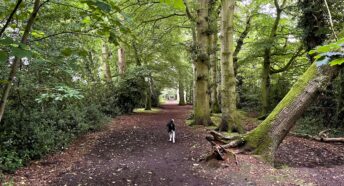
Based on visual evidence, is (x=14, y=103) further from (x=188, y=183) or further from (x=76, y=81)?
(x=188, y=183)

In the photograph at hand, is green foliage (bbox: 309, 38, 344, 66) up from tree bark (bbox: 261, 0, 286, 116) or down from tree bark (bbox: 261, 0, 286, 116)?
down

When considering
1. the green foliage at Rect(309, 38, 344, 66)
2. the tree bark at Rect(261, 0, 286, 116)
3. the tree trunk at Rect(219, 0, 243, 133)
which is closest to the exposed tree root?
the tree trunk at Rect(219, 0, 243, 133)

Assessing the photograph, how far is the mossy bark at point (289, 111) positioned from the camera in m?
6.56

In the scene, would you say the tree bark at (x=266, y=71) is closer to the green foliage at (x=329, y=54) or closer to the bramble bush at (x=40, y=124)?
the bramble bush at (x=40, y=124)

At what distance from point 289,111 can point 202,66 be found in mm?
6385

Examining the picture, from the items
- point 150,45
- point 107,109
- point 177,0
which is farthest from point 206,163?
point 150,45

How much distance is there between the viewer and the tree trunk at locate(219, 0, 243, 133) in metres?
10.6

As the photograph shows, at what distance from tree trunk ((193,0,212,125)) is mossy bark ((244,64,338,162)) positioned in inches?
227

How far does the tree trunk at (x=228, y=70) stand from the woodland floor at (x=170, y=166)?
1546 mm

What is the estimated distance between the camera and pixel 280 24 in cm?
1642

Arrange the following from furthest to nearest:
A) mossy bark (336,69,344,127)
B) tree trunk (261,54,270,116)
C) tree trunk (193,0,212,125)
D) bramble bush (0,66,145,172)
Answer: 1. tree trunk (261,54,270,116)
2. tree trunk (193,0,212,125)
3. mossy bark (336,69,344,127)
4. bramble bush (0,66,145,172)

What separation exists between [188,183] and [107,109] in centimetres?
1051

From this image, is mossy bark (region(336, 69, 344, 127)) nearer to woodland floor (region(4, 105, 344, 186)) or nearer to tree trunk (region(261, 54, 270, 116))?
woodland floor (region(4, 105, 344, 186))

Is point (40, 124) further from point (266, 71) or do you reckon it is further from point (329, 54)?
point (266, 71)
